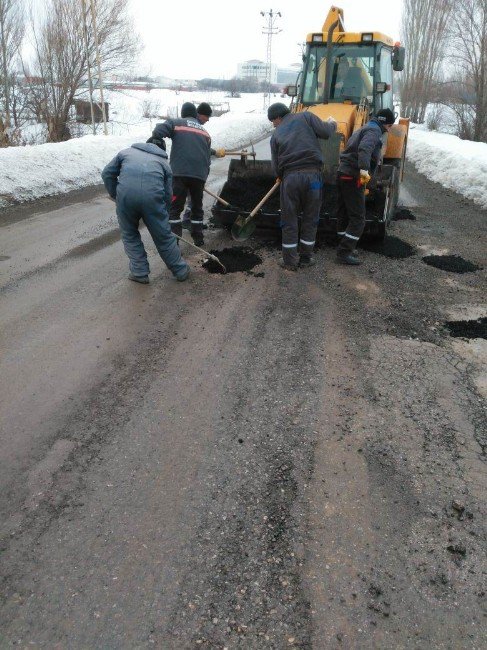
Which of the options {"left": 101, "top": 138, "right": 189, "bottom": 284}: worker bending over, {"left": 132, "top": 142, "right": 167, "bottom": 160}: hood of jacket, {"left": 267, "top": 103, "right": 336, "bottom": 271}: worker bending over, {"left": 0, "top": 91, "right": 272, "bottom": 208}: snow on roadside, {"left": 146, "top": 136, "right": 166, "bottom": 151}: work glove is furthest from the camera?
{"left": 0, "top": 91, "right": 272, "bottom": 208}: snow on roadside

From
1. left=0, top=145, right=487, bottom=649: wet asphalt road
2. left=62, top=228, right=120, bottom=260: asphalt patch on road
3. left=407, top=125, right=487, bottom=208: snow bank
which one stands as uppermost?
left=407, top=125, right=487, bottom=208: snow bank

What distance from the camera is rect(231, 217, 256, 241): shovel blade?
6509 millimetres

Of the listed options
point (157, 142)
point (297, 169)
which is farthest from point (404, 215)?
point (157, 142)

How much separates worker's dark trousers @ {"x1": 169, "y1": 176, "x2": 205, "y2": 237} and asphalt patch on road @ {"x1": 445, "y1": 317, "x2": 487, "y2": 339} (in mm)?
3533

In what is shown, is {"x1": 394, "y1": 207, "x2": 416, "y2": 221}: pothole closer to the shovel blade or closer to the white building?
the shovel blade

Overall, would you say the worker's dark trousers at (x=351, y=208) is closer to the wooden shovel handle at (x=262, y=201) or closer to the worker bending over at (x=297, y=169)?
the worker bending over at (x=297, y=169)

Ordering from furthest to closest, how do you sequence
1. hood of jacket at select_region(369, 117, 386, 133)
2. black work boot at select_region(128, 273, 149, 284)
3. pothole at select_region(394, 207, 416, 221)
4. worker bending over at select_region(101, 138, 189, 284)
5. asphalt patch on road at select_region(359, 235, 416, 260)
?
pothole at select_region(394, 207, 416, 221) → asphalt patch on road at select_region(359, 235, 416, 260) → hood of jacket at select_region(369, 117, 386, 133) → black work boot at select_region(128, 273, 149, 284) → worker bending over at select_region(101, 138, 189, 284)

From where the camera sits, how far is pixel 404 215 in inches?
333

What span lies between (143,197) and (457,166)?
1038 cm

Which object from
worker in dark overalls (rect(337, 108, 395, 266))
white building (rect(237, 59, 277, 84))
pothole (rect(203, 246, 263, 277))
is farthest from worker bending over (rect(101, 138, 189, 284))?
white building (rect(237, 59, 277, 84))

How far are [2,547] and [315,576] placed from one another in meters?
1.41

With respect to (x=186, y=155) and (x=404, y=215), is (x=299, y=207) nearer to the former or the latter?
(x=186, y=155)

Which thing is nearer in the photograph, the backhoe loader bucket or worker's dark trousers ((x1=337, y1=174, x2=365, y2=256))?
worker's dark trousers ((x1=337, y1=174, x2=365, y2=256))

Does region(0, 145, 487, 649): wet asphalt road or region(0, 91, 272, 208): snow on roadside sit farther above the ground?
region(0, 91, 272, 208): snow on roadside
